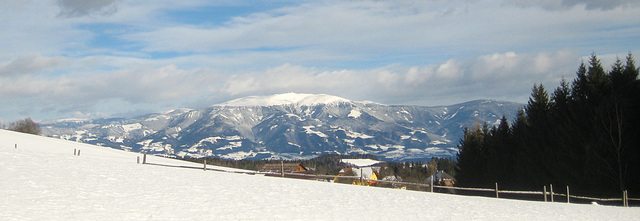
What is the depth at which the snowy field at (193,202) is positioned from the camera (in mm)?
21016

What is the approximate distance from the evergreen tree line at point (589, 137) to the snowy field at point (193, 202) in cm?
715

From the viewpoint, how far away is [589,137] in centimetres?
4097

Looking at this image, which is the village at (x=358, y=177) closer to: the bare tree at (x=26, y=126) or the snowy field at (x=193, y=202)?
the snowy field at (x=193, y=202)

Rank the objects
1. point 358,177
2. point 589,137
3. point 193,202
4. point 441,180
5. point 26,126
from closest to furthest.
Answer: point 193,202 < point 589,137 < point 358,177 < point 441,180 < point 26,126

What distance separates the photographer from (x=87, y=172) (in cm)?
3478

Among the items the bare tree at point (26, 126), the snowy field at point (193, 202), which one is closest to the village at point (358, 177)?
the snowy field at point (193, 202)

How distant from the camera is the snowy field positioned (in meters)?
21.0

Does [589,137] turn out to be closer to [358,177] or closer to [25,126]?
[358,177]

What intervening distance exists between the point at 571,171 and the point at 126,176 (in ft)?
108

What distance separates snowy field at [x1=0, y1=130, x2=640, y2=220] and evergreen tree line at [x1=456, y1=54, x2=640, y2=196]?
7155mm

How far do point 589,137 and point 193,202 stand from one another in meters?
30.8

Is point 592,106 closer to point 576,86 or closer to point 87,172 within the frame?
point 576,86

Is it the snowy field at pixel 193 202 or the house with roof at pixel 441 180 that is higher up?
the house with roof at pixel 441 180

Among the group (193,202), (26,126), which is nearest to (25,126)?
(26,126)
